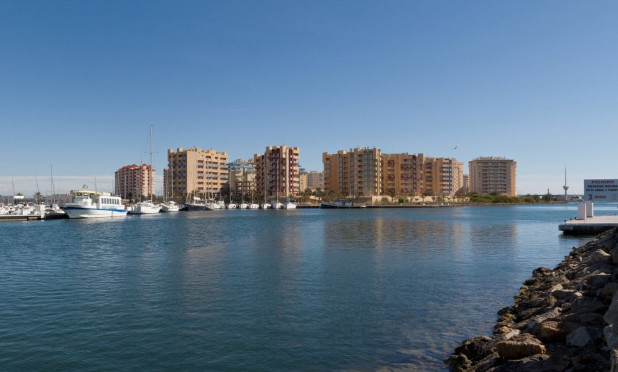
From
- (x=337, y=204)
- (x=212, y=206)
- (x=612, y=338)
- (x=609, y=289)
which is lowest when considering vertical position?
(x=337, y=204)

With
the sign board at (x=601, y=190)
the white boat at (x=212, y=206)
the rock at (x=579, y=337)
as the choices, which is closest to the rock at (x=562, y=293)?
the rock at (x=579, y=337)

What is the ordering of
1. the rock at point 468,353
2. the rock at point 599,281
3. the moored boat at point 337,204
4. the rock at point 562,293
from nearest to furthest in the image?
the rock at point 468,353, the rock at point 599,281, the rock at point 562,293, the moored boat at point 337,204

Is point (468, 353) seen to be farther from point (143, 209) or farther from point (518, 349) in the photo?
point (143, 209)

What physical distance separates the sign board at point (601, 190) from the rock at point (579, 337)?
131 ft

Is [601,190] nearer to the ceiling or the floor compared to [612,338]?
nearer to the ceiling

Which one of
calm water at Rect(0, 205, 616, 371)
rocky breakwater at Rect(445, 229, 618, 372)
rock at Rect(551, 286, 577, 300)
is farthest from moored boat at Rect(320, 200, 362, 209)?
rock at Rect(551, 286, 577, 300)

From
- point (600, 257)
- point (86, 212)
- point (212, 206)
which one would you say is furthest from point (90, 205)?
point (600, 257)

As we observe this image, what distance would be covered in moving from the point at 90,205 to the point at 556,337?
87727 millimetres

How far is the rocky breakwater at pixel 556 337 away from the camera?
8.65 metres

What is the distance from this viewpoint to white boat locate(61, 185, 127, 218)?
8294 centimetres

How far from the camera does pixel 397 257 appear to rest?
30828mm

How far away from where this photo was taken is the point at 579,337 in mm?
9727

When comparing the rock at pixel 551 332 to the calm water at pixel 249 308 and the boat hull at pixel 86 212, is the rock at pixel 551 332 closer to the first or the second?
the calm water at pixel 249 308

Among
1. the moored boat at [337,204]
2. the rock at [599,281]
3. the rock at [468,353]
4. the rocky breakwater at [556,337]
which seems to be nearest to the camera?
the rocky breakwater at [556,337]
